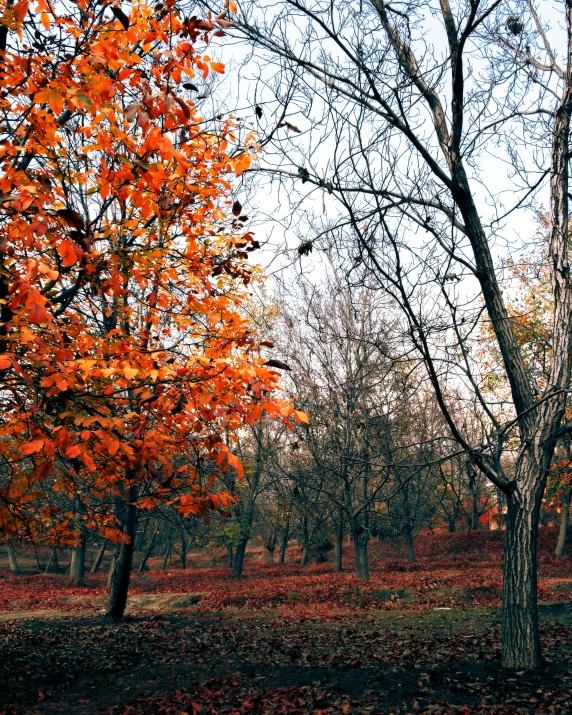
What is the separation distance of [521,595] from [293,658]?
12.2 feet

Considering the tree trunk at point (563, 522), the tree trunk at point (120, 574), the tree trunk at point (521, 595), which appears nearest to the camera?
the tree trunk at point (521, 595)

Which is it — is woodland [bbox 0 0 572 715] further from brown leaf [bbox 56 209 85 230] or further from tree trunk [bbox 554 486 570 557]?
tree trunk [bbox 554 486 570 557]

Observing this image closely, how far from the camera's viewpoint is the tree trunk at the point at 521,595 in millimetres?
5641

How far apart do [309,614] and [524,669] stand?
8.40m

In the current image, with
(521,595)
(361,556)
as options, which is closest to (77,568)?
(361,556)

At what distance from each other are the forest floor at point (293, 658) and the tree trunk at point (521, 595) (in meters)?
0.19

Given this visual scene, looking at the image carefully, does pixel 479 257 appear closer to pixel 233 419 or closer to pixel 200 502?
pixel 233 419

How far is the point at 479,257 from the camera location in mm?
6078

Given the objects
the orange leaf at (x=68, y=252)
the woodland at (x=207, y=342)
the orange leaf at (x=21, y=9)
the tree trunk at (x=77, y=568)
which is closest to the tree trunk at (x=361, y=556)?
the woodland at (x=207, y=342)

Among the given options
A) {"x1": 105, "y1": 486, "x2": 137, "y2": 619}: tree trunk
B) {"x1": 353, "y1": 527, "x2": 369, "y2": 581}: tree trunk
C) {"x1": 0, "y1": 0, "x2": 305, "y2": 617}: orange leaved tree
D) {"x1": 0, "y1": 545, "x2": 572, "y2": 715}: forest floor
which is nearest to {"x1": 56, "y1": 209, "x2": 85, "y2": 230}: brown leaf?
{"x1": 0, "y1": 0, "x2": 305, "y2": 617}: orange leaved tree

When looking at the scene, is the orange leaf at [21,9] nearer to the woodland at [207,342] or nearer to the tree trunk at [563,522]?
the woodland at [207,342]

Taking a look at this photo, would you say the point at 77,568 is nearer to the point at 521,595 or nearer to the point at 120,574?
the point at 120,574

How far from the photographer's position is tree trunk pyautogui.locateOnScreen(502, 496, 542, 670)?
5641mm

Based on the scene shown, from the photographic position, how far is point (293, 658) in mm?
7801
